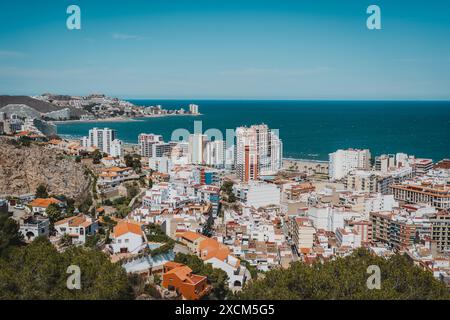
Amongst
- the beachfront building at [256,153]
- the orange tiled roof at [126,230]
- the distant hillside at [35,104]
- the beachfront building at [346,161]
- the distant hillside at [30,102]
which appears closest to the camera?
the orange tiled roof at [126,230]

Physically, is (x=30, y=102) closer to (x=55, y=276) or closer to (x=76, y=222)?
(x=76, y=222)

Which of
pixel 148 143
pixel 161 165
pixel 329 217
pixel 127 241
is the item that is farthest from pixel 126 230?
pixel 148 143

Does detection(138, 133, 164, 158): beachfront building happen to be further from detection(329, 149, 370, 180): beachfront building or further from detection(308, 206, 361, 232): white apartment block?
detection(308, 206, 361, 232): white apartment block

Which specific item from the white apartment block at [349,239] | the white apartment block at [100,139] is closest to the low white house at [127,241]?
the white apartment block at [349,239]

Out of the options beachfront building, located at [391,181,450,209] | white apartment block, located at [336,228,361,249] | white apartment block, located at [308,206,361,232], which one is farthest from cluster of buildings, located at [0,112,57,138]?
beachfront building, located at [391,181,450,209]

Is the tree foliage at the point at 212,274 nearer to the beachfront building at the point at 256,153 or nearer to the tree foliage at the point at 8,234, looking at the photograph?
the tree foliage at the point at 8,234
